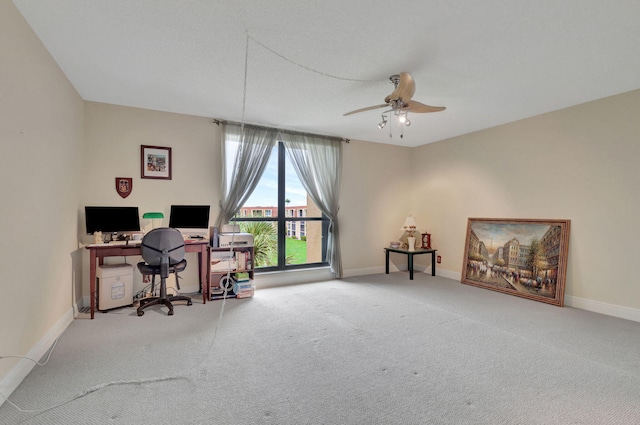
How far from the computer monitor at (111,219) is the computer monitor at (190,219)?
1.44ft

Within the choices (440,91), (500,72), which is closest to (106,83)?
(440,91)

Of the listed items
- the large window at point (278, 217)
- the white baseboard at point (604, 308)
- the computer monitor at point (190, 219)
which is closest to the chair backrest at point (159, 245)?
the computer monitor at point (190, 219)

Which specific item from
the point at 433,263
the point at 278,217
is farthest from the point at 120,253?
the point at 433,263

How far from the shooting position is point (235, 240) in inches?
167

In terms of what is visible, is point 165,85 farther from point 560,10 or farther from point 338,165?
point 560,10

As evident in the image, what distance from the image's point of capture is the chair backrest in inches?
135

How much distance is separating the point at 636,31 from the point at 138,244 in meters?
4.98

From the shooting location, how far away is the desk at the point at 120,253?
3340 millimetres

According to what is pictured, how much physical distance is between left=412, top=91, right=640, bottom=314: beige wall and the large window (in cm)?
274

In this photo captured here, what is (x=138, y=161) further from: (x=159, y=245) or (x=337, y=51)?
(x=337, y=51)

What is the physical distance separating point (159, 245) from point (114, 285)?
32.8 inches

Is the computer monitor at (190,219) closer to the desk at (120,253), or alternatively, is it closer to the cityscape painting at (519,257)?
the desk at (120,253)

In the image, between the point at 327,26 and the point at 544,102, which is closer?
the point at 327,26

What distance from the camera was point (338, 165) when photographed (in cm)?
540
